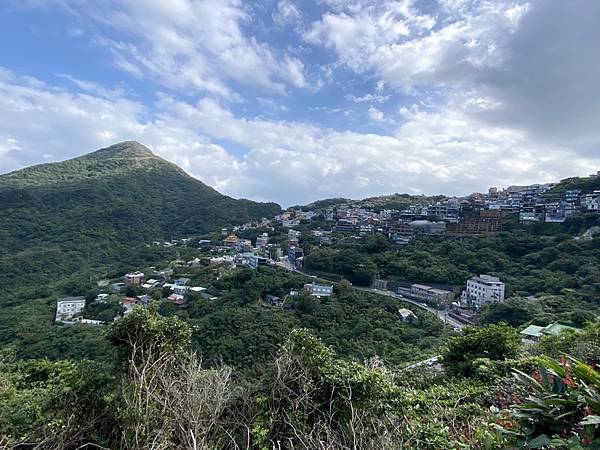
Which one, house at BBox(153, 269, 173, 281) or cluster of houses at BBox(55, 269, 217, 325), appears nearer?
cluster of houses at BBox(55, 269, 217, 325)

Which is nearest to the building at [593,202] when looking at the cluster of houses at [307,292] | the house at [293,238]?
the cluster of houses at [307,292]

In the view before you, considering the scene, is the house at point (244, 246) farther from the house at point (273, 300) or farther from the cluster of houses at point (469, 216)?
the house at point (273, 300)

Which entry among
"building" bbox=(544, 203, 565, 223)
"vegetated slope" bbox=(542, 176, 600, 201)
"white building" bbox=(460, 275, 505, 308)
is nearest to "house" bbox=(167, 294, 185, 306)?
"white building" bbox=(460, 275, 505, 308)

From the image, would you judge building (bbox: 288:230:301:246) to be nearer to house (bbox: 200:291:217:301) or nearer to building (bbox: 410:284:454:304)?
house (bbox: 200:291:217:301)

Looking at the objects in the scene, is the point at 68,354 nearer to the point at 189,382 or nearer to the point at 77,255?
the point at 189,382

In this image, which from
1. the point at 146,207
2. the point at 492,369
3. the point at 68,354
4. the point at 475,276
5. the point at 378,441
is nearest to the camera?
the point at 378,441

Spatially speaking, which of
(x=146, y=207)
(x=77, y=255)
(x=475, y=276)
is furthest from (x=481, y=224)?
(x=146, y=207)
